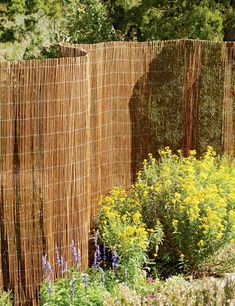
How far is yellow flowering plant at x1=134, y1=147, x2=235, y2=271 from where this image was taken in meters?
6.07

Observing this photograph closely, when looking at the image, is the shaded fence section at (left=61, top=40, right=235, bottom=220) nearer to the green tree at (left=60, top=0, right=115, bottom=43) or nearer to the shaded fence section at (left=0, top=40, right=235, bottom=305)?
the shaded fence section at (left=0, top=40, right=235, bottom=305)

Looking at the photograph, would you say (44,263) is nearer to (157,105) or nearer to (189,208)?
(189,208)

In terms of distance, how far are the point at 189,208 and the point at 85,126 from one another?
1.27 metres

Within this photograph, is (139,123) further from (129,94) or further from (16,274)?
(16,274)

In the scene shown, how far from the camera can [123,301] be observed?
185 inches

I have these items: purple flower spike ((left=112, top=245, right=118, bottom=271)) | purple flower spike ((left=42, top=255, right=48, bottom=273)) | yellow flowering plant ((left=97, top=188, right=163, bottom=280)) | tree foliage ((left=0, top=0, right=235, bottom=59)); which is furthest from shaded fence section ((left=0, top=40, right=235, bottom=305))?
tree foliage ((left=0, top=0, right=235, bottom=59))

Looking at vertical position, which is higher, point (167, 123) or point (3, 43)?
point (3, 43)

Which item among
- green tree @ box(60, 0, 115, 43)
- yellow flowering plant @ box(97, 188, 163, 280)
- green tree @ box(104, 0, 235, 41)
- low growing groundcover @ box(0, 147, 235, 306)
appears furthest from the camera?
green tree @ box(60, 0, 115, 43)

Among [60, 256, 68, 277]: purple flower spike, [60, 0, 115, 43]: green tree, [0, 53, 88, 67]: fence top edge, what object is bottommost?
[60, 256, 68, 277]: purple flower spike

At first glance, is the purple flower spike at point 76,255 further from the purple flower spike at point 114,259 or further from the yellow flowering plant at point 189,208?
the yellow flowering plant at point 189,208

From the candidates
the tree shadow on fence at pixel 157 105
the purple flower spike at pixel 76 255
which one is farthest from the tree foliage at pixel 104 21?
the purple flower spike at pixel 76 255

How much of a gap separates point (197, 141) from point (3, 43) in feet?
31.3

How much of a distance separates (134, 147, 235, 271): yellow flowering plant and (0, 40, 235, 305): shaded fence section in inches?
27.9

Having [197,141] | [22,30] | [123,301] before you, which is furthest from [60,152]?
[22,30]
